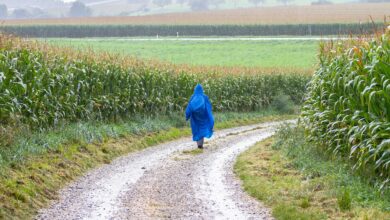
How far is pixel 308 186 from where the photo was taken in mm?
11719

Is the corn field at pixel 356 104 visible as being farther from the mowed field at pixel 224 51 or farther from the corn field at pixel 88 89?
the mowed field at pixel 224 51

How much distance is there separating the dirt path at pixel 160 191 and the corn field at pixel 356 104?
2.13m

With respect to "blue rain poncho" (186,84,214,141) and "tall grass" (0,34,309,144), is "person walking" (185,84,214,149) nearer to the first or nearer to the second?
"blue rain poncho" (186,84,214,141)

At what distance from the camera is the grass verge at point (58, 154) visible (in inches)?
429

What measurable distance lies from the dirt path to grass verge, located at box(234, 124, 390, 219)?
1.20 feet

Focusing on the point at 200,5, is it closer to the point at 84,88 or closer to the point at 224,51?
the point at 224,51

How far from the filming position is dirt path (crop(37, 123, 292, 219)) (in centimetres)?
1048

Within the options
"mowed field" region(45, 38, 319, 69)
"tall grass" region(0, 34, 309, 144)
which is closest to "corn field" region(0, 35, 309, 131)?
"tall grass" region(0, 34, 309, 144)

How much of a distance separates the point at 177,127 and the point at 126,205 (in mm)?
14020

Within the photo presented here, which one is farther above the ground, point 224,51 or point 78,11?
point 78,11

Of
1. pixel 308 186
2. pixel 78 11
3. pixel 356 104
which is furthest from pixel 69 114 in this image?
pixel 78 11

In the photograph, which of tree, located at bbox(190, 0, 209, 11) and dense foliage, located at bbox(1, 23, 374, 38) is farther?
tree, located at bbox(190, 0, 209, 11)

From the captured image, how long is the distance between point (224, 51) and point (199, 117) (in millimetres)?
43569

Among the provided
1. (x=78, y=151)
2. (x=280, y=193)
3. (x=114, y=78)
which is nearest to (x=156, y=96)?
(x=114, y=78)
